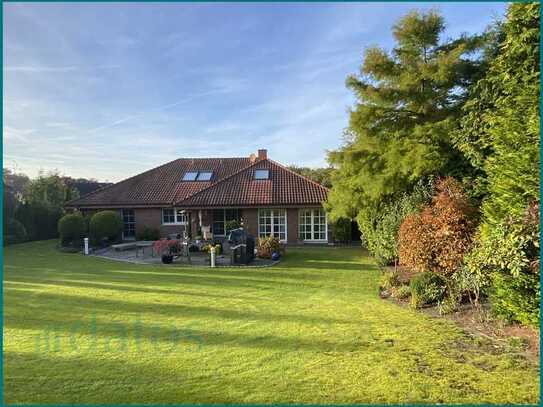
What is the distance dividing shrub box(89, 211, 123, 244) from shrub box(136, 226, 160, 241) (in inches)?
53.1

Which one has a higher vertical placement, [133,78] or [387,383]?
[133,78]

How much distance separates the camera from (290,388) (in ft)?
15.7

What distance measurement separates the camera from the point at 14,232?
24656mm

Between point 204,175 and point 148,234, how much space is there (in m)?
6.21

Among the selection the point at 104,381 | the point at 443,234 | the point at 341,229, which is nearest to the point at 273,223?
the point at 341,229

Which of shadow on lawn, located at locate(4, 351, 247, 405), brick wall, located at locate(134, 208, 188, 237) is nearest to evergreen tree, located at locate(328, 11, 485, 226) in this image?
shadow on lawn, located at locate(4, 351, 247, 405)

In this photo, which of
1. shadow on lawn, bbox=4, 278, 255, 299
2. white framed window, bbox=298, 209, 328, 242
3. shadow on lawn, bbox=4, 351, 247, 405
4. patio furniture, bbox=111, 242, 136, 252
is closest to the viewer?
shadow on lawn, bbox=4, 351, 247, 405

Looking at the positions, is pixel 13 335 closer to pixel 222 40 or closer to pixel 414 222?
pixel 222 40

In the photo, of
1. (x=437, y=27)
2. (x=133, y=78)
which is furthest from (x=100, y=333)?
(x=437, y=27)

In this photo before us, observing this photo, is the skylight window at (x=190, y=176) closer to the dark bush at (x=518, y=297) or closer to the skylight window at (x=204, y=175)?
the skylight window at (x=204, y=175)

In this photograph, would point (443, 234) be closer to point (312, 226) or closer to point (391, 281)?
point (391, 281)

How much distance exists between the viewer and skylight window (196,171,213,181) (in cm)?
2676

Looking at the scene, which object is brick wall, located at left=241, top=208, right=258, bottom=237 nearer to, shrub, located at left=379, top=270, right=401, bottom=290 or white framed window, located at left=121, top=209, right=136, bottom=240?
white framed window, located at left=121, top=209, right=136, bottom=240

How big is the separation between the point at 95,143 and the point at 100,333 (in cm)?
1001
